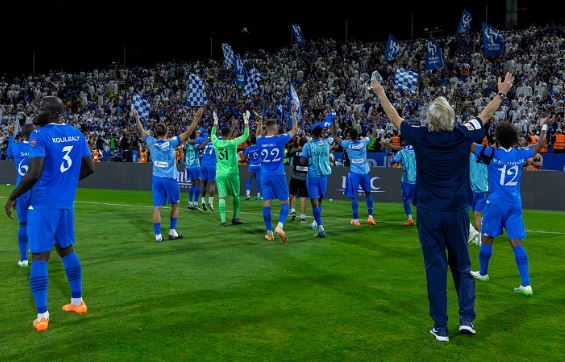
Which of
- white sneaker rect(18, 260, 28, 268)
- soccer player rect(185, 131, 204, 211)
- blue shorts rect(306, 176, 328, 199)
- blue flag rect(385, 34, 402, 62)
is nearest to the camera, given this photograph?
white sneaker rect(18, 260, 28, 268)

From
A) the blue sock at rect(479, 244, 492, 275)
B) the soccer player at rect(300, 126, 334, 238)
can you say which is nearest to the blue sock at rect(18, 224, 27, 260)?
the soccer player at rect(300, 126, 334, 238)

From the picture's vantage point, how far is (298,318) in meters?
6.00

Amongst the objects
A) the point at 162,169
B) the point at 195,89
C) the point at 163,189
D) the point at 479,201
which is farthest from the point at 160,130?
the point at 195,89

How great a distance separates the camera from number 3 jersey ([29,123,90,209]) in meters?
5.60

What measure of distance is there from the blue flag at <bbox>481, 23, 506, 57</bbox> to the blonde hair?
2744cm

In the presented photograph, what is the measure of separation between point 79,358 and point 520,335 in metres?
4.28

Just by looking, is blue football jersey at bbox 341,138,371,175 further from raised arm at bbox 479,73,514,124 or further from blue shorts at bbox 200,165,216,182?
raised arm at bbox 479,73,514,124

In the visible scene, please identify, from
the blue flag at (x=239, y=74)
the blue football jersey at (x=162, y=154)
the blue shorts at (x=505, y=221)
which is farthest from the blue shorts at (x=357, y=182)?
the blue flag at (x=239, y=74)

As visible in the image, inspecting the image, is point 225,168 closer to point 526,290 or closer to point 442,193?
point 526,290

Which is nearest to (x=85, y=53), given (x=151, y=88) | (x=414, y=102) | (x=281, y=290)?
(x=151, y=88)

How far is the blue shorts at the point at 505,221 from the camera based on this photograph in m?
6.96

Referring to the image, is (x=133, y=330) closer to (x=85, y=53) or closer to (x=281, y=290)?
(x=281, y=290)

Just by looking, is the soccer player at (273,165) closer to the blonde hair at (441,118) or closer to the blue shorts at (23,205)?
the blue shorts at (23,205)

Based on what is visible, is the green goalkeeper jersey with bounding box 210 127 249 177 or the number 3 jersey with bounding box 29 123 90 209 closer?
the number 3 jersey with bounding box 29 123 90 209
